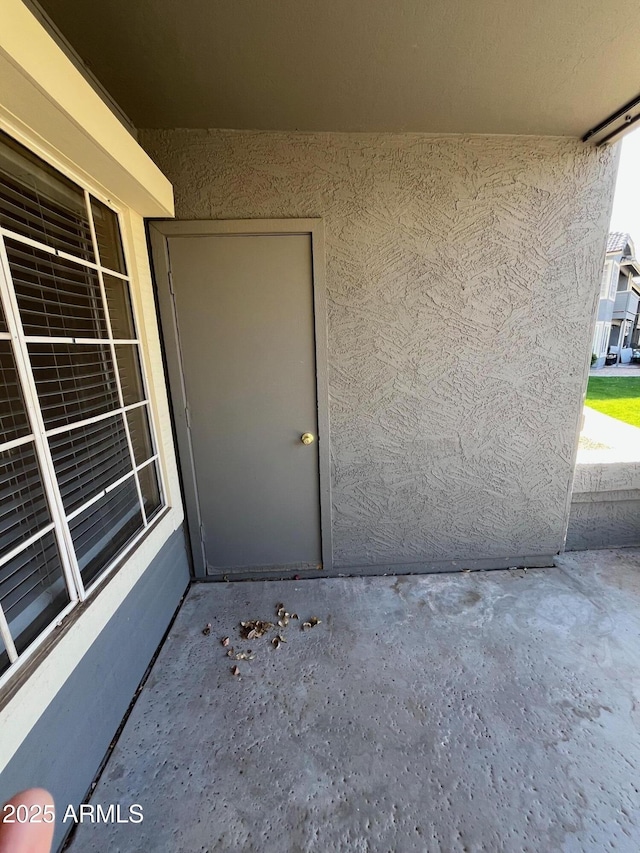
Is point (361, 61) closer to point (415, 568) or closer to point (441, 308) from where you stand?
point (441, 308)

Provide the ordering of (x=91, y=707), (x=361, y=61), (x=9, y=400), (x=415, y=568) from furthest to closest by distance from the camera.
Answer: (x=415, y=568)
(x=361, y=61)
(x=91, y=707)
(x=9, y=400)

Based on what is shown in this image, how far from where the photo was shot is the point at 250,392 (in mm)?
2889

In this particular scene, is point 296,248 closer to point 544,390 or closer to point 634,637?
point 544,390

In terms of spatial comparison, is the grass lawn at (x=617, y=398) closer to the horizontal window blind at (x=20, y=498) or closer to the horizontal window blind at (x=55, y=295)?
the horizontal window blind at (x=55, y=295)

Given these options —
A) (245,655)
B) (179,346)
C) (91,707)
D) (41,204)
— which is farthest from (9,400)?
(245,655)

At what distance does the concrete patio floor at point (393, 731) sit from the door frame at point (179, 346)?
0.63 metres

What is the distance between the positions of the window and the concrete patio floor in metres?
1.03

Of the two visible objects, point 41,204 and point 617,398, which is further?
point 617,398

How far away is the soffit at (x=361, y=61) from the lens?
65.7 inches

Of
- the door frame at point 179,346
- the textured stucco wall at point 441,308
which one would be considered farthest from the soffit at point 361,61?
the door frame at point 179,346

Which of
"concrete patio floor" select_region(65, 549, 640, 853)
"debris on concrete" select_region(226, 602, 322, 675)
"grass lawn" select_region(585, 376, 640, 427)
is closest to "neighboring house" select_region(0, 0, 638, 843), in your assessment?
"concrete patio floor" select_region(65, 549, 640, 853)

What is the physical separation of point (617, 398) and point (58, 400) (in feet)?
27.1

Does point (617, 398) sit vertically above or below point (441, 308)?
below

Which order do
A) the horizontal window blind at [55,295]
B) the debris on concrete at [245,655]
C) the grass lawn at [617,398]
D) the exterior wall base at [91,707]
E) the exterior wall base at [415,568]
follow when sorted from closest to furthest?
the exterior wall base at [91,707] → the horizontal window blind at [55,295] → the debris on concrete at [245,655] → the exterior wall base at [415,568] → the grass lawn at [617,398]
